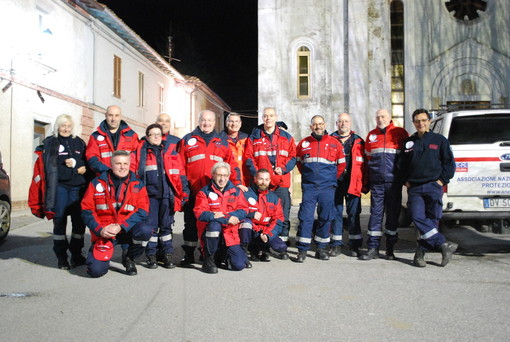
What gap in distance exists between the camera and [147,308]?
4.60m

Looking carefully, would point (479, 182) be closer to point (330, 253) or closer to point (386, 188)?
point (386, 188)

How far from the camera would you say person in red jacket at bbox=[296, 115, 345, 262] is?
23.3 feet

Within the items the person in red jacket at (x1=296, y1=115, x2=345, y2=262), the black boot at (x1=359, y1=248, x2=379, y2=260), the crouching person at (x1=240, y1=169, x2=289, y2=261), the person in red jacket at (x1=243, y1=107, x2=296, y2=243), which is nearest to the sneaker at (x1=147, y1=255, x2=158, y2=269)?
the crouching person at (x1=240, y1=169, x2=289, y2=261)

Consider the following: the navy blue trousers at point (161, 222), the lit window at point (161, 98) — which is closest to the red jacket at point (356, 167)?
the navy blue trousers at point (161, 222)

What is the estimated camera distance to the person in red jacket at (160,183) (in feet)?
21.4

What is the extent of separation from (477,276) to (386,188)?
169 centimetres

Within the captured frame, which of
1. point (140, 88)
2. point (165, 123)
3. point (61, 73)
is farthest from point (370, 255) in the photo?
point (140, 88)

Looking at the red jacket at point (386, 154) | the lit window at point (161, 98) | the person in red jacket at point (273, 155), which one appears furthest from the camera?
the lit window at point (161, 98)

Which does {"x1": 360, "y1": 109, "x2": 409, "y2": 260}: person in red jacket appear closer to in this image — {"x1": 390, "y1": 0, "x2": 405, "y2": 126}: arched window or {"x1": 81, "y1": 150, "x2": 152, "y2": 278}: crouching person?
{"x1": 81, "y1": 150, "x2": 152, "y2": 278}: crouching person

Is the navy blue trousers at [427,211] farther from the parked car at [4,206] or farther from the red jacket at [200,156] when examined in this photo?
the parked car at [4,206]

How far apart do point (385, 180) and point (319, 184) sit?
890 millimetres

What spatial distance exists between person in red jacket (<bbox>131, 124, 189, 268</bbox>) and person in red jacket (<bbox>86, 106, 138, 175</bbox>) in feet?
0.67

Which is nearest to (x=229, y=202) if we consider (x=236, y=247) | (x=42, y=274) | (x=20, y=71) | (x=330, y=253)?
(x=236, y=247)

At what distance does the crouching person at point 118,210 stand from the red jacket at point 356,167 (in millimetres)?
2861
